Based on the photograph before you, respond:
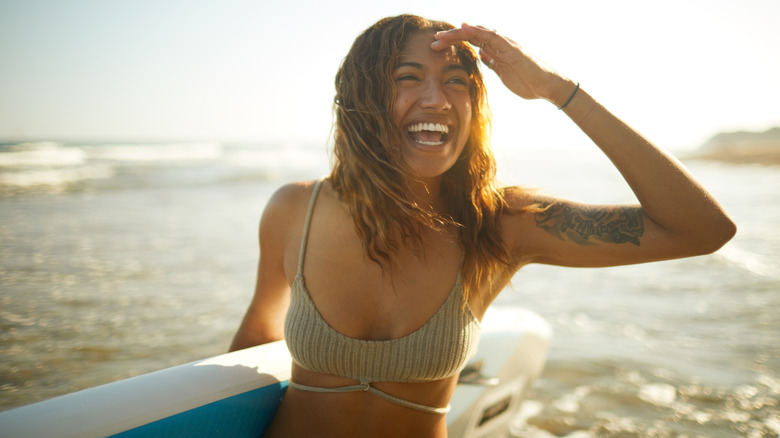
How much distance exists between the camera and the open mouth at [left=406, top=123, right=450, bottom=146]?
1.69 metres

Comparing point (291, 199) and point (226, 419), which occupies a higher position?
point (291, 199)

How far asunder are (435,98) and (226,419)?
138 centimetres

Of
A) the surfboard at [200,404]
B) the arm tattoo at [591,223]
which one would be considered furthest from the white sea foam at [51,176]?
the arm tattoo at [591,223]

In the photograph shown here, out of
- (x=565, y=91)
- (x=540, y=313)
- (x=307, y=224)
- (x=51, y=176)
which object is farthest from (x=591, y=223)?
(x=51, y=176)

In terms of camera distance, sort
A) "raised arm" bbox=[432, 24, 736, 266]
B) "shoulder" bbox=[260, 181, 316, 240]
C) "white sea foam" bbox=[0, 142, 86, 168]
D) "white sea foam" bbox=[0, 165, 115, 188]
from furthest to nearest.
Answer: "white sea foam" bbox=[0, 142, 86, 168], "white sea foam" bbox=[0, 165, 115, 188], "shoulder" bbox=[260, 181, 316, 240], "raised arm" bbox=[432, 24, 736, 266]

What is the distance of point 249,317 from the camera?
213 cm

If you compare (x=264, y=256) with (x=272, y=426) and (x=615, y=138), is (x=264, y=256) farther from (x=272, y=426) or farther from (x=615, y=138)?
(x=615, y=138)

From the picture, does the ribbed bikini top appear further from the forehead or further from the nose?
the forehead

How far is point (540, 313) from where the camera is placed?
529 centimetres

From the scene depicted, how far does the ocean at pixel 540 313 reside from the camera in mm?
3418

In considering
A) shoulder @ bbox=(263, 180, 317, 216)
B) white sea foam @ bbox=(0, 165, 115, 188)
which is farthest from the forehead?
white sea foam @ bbox=(0, 165, 115, 188)

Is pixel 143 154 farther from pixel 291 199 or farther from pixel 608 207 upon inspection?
pixel 608 207

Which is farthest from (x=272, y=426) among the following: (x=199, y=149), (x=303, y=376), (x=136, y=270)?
(x=199, y=149)

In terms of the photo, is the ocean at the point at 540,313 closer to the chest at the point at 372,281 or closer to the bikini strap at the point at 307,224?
the chest at the point at 372,281
